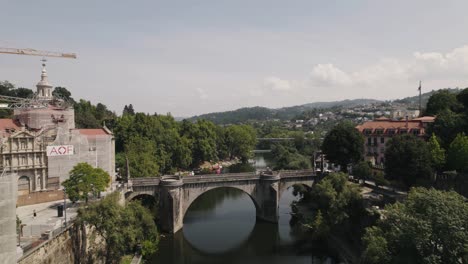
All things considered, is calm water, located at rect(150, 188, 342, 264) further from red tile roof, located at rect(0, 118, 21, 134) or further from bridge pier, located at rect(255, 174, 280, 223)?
red tile roof, located at rect(0, 118, 21, 134)

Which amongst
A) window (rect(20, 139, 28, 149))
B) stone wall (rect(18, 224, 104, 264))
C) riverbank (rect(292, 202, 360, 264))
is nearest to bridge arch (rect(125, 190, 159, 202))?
stone wall (rect(18, 224, 104, 264))

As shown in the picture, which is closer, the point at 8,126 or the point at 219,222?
the point at 8,126

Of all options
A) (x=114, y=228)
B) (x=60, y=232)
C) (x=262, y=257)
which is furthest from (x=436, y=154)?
(x=60, y=232)

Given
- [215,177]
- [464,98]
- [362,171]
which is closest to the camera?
[362,171]

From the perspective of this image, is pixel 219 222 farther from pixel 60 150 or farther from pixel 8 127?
pixel 8 127

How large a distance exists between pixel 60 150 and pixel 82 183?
8.48 meters

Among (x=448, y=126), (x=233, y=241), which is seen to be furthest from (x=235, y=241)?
(x=448, y=126)

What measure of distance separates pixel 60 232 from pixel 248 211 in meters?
33.1

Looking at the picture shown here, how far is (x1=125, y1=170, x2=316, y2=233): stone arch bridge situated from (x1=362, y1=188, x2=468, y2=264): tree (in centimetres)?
2640

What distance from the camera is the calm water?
1572 inches

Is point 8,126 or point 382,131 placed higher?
point 8,126

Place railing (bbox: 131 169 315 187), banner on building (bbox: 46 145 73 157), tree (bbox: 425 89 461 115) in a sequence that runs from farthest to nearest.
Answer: tree (bbox: 425 89 461 115), railing (bbox: 131 169 315 187), banner on building (bbox: 46 145 73 157)

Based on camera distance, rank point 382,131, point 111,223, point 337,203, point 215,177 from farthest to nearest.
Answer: point 382,131
point 215,177
point 337,203
point 111,223

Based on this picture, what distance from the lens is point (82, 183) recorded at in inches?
1375
